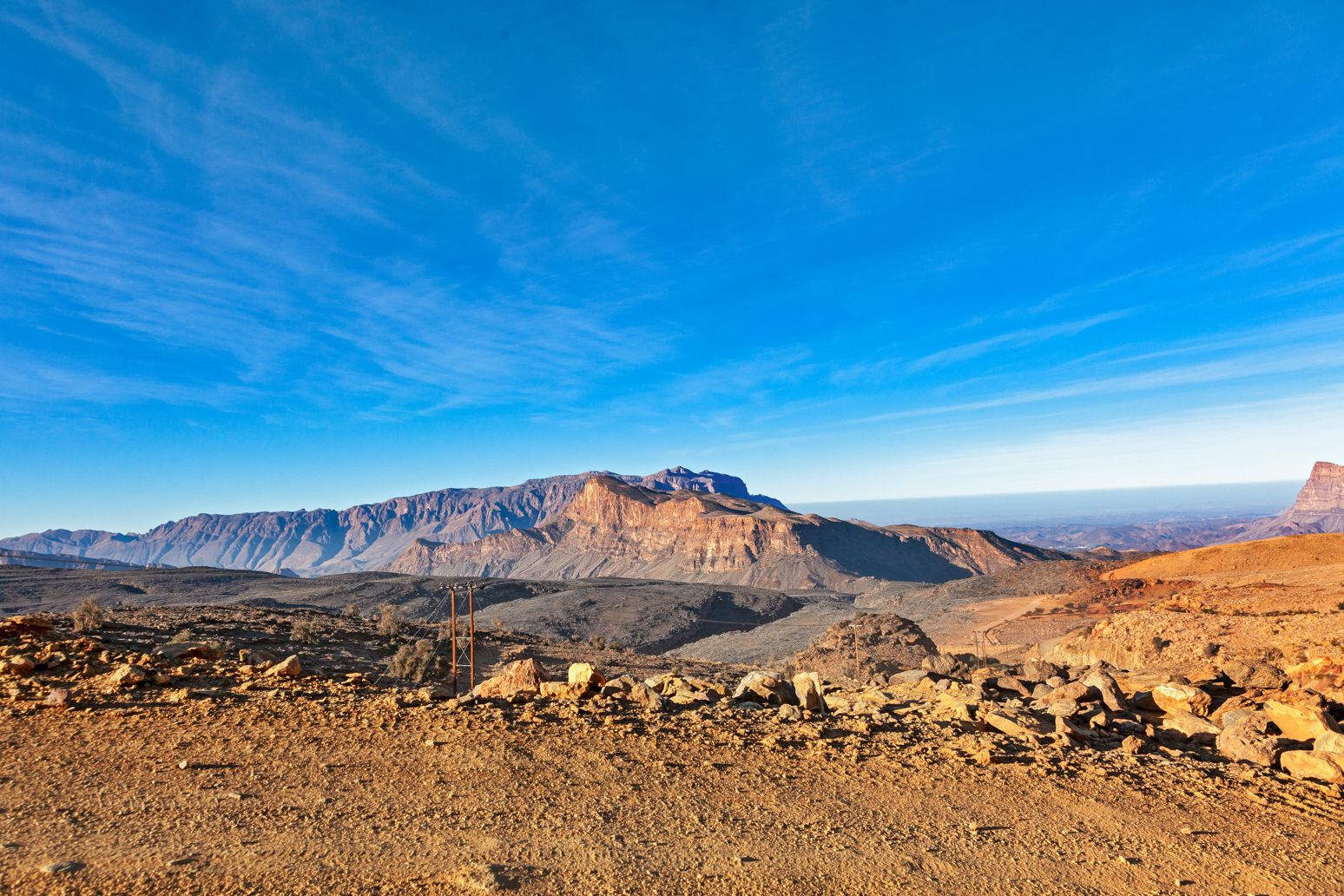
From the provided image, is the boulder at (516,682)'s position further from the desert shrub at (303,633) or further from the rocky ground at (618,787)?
the desert shrub at (303,633)

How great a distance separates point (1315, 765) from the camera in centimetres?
805

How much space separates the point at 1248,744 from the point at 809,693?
5.77m

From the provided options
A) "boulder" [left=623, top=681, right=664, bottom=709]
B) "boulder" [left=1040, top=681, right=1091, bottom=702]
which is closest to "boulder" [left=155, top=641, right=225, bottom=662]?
"boulder" [left=623, top=681, right=664, bottom=709]

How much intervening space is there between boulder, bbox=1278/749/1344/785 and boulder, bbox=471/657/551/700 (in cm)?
990

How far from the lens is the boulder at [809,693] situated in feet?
34.1

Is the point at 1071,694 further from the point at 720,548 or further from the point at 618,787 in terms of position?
the point at 720,548

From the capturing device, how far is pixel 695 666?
28891 millimetres

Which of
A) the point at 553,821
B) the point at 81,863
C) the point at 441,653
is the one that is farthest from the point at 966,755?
the point at 441,653

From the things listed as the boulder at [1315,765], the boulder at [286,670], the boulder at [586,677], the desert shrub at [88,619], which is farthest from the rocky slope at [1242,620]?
the desert shrub at [88,619]

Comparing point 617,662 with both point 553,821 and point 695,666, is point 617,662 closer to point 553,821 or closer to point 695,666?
point 695,666

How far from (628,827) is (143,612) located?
3873 centimetres

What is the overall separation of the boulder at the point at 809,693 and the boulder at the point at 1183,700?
244 inches

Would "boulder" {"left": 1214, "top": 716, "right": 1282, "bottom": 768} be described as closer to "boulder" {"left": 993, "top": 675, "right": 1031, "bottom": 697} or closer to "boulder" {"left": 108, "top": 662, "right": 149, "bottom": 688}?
"boulder" {"left": 993, "top": 675, "right": 1031, "bottom": 697}

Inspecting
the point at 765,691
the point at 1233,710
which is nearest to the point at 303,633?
the point at 765,691
